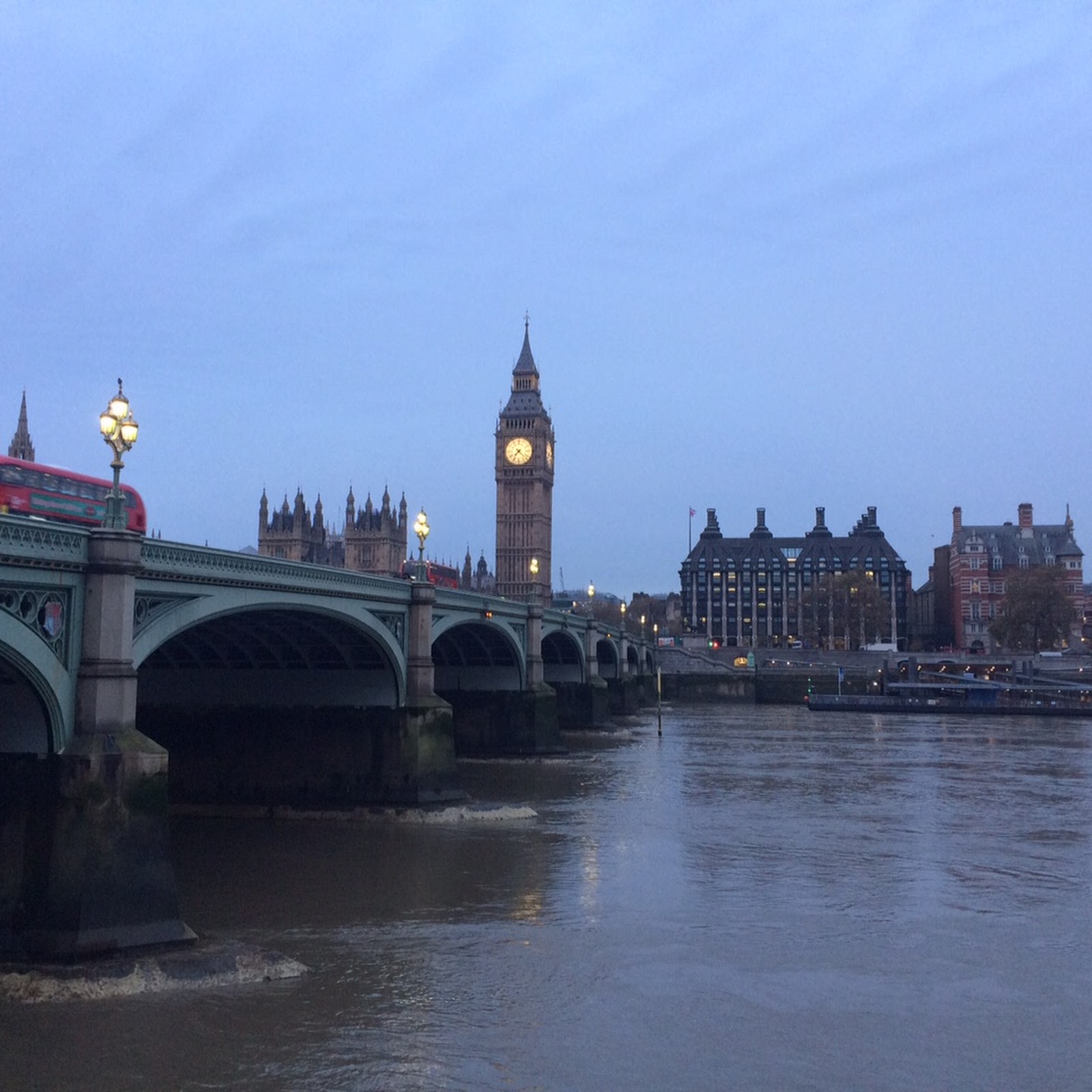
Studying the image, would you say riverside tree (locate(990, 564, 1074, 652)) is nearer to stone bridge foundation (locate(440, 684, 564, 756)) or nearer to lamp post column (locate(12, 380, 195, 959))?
stone bridge foundation (locate(440, 684, 564, 756))

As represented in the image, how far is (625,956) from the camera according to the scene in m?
19.9

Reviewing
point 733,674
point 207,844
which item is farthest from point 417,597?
point 733,674

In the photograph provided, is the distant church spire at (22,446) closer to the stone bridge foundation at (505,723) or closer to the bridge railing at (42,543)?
the stone bridge foundation at (505,723)

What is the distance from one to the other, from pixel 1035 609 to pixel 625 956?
110 metres

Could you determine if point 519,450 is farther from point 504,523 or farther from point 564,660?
point 564,660

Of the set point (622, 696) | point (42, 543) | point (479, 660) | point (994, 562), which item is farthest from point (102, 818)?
point (994, 562)

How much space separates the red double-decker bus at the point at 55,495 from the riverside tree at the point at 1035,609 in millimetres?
101293

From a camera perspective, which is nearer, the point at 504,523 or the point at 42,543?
the point at 42,543

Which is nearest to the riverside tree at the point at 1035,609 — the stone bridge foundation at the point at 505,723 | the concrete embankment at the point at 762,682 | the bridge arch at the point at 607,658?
the concrete embankment at the point at 762,682

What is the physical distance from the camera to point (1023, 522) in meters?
148

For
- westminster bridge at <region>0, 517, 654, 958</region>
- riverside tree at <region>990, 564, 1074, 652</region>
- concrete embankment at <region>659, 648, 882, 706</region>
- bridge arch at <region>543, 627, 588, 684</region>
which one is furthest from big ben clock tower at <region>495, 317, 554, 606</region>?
westminster bridge at <region>0, 517, 654, 958</region>

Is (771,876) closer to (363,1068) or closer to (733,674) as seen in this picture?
(363,1068)

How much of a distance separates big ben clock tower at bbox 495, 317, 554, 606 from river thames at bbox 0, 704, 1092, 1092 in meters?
137

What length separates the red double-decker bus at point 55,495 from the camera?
108 ft
